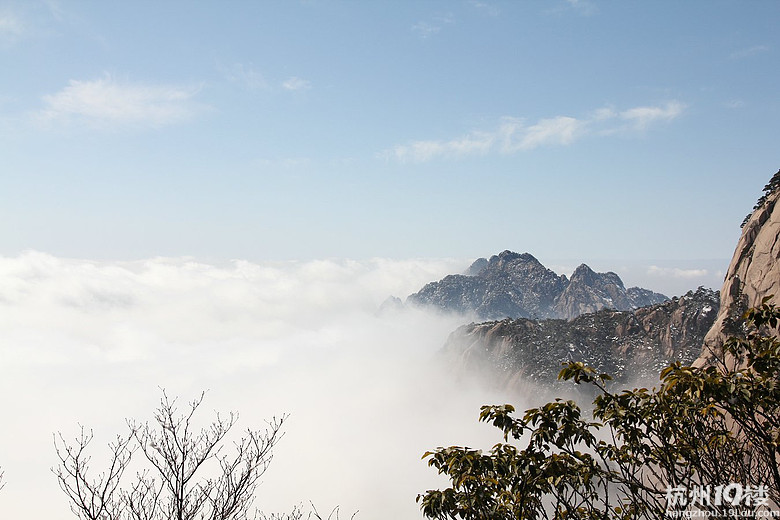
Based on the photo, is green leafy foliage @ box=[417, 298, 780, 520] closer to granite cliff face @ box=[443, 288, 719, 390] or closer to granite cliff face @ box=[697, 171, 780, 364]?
granite cliff face @ box=[697, 171, 780, 364]

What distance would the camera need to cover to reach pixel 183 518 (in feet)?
46.8

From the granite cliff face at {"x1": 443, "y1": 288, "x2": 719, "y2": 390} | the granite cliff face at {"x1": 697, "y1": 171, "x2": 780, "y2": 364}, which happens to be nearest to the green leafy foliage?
the granite cliff face at {"x1": 697, "y1": 171, "x2": 780, "y2": 364}

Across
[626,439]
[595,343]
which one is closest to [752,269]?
[626,439]

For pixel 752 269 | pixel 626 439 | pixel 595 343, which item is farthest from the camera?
pixel 595 343

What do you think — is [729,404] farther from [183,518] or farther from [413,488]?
[413,488]

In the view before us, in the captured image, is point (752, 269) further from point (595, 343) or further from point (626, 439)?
point (595, 343)

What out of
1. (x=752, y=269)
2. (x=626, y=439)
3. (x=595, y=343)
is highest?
(x=595, y=343)

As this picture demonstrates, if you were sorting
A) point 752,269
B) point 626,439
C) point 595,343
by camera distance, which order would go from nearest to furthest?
1. point 626,439
2. point 752,269
3. point 595,343

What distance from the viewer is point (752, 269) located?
57.0 meters

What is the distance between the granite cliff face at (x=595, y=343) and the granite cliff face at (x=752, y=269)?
109ft

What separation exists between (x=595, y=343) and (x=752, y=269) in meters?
68.3

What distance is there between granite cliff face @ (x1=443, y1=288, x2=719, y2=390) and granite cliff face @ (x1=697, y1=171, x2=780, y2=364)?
3307cm

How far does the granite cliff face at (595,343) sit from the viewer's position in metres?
99.8

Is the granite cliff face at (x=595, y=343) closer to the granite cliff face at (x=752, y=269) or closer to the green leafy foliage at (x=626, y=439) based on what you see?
the granite cliff face at (x=752, y=269)
